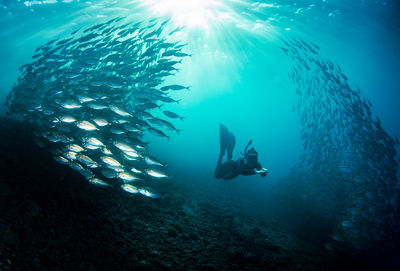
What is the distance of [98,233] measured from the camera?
8.64 ft

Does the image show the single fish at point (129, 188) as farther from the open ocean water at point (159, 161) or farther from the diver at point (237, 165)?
the diver at point (237, 165)

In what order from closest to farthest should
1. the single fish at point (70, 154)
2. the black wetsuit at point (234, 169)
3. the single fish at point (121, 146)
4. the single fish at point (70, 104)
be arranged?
the single fish at point (70, 154), the single fish at point (121, 146), the single fish at point (70, 104), the black wetsuit at point (234, 169)

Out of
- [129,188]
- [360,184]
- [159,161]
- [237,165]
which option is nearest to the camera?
[129,188]

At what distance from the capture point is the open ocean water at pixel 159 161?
2.65 metres

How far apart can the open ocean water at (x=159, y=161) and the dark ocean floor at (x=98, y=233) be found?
2cm

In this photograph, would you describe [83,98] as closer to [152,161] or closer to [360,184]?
[152,161]

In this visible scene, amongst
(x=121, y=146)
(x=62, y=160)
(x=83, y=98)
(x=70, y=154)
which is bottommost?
(x=62, y=160)

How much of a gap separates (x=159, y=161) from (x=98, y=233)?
6.39 ft

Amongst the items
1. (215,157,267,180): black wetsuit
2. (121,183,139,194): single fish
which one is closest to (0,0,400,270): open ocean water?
(121,183,139,194): single fish

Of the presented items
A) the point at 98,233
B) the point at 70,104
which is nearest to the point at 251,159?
the point at 98,233

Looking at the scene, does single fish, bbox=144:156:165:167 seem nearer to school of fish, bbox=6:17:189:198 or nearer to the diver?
school of fish, bbox=6:17:189:198

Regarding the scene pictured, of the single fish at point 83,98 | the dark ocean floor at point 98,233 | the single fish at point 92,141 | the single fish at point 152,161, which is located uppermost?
the single fish at point 83,98

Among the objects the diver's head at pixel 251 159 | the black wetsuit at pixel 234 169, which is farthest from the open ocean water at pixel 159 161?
the diver's head at pixel 251 159

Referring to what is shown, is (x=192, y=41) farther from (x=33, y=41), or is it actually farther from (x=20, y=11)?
(x=33, y=41)
